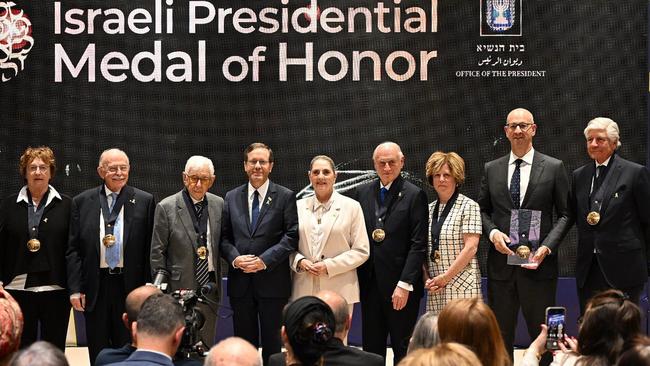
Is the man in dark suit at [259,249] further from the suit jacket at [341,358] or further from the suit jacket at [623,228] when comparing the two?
the suit jacket at [341,358]

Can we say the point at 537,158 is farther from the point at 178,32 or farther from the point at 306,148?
the point at 178,32

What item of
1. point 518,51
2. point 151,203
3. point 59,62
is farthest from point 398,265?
point 59,62

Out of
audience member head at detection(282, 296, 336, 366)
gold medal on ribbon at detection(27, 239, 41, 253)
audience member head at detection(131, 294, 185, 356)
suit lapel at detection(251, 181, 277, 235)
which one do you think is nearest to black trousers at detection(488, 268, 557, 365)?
suit lapel at detection(251, 181, 277, 235)

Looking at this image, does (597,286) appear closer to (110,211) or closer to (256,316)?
(256,316)

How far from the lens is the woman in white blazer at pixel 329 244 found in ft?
21.6

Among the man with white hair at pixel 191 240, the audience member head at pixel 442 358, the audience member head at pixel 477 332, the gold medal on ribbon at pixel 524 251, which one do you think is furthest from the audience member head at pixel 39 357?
the gold medal on ribbon at pixel 524 251

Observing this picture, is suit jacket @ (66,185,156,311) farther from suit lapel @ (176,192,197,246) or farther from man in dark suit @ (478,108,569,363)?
man in dark suit @ (478,108,569,363)

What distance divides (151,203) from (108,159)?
1.32ft

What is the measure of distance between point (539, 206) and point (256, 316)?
1.96 meters

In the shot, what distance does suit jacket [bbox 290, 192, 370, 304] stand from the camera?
6.61 metres

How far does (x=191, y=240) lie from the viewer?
662 cm

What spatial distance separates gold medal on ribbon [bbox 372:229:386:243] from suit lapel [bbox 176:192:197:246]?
45.7 inches

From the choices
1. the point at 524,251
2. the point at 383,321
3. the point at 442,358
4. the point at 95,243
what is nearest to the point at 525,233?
the point at 524,251

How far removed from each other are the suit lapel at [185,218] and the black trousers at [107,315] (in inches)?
20.7
